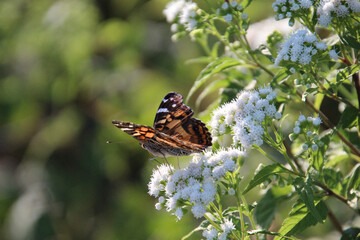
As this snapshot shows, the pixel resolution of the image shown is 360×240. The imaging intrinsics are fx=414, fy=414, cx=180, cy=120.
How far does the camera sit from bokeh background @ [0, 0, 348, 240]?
4.77 meters

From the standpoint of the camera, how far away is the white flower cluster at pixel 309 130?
1610mm

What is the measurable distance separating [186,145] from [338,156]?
787 millimetres

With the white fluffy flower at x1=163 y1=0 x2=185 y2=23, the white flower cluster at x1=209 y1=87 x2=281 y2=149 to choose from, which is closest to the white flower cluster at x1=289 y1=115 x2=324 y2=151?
the white flower cluster at x1=209 y1=87 x2=281 y2=149

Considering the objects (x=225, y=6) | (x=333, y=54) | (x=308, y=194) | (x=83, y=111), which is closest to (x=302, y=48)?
(x=333, y=54)

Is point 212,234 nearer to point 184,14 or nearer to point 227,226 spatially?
point 227,226

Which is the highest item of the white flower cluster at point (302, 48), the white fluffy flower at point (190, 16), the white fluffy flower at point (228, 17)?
the white fluffy flower at point (190, 16)

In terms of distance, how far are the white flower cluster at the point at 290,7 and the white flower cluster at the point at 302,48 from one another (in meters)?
0.09

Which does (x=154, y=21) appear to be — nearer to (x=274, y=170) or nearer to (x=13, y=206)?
(x=13, y=206)

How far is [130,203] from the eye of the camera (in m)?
4.59

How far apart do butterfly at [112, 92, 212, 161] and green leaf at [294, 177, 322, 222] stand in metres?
0.48

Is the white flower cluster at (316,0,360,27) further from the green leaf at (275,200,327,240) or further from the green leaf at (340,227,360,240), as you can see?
the green leaf at (340,227,360,240)

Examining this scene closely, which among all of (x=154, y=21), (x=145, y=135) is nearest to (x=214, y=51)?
(x=145, y=135)

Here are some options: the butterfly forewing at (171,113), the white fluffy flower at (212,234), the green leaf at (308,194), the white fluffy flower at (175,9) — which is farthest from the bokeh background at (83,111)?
the green leaf at (308,194)

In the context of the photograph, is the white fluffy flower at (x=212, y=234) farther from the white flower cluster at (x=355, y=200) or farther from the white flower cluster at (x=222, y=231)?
the white flower cluster at (x=355, y=200)
